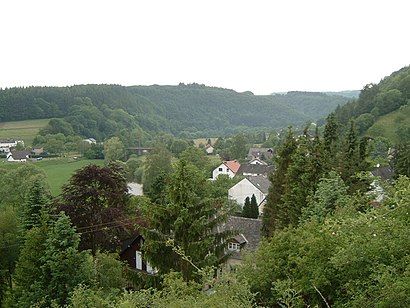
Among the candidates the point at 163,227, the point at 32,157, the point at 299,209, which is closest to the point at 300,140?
the point at 299,209

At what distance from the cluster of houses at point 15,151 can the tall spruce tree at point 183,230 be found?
81.1 m

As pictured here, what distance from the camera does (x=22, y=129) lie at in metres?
119

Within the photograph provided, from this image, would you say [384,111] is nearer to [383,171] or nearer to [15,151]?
[383,171]

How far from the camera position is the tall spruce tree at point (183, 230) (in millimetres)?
13828

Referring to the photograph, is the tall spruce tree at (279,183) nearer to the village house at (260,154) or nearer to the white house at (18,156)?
the village house at (260,154)

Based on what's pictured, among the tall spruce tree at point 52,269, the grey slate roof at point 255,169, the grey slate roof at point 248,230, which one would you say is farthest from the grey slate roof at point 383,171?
the tall spruce tree at point 52,269

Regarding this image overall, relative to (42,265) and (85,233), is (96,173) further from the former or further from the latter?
(42,265)

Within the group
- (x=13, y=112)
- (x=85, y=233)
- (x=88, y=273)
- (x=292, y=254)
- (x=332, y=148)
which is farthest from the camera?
(x=13, y=112)

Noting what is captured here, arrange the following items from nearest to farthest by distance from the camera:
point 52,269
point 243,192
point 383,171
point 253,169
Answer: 1. point 52,269
2. point 243,192
3. point 383,171
4. point 253,169

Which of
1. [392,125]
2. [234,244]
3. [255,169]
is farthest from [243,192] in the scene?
[392,125]

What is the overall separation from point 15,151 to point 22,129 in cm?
2845

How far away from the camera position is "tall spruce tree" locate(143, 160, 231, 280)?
45.4 ft

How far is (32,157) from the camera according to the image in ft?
305

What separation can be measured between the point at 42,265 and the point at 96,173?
20.7ft
